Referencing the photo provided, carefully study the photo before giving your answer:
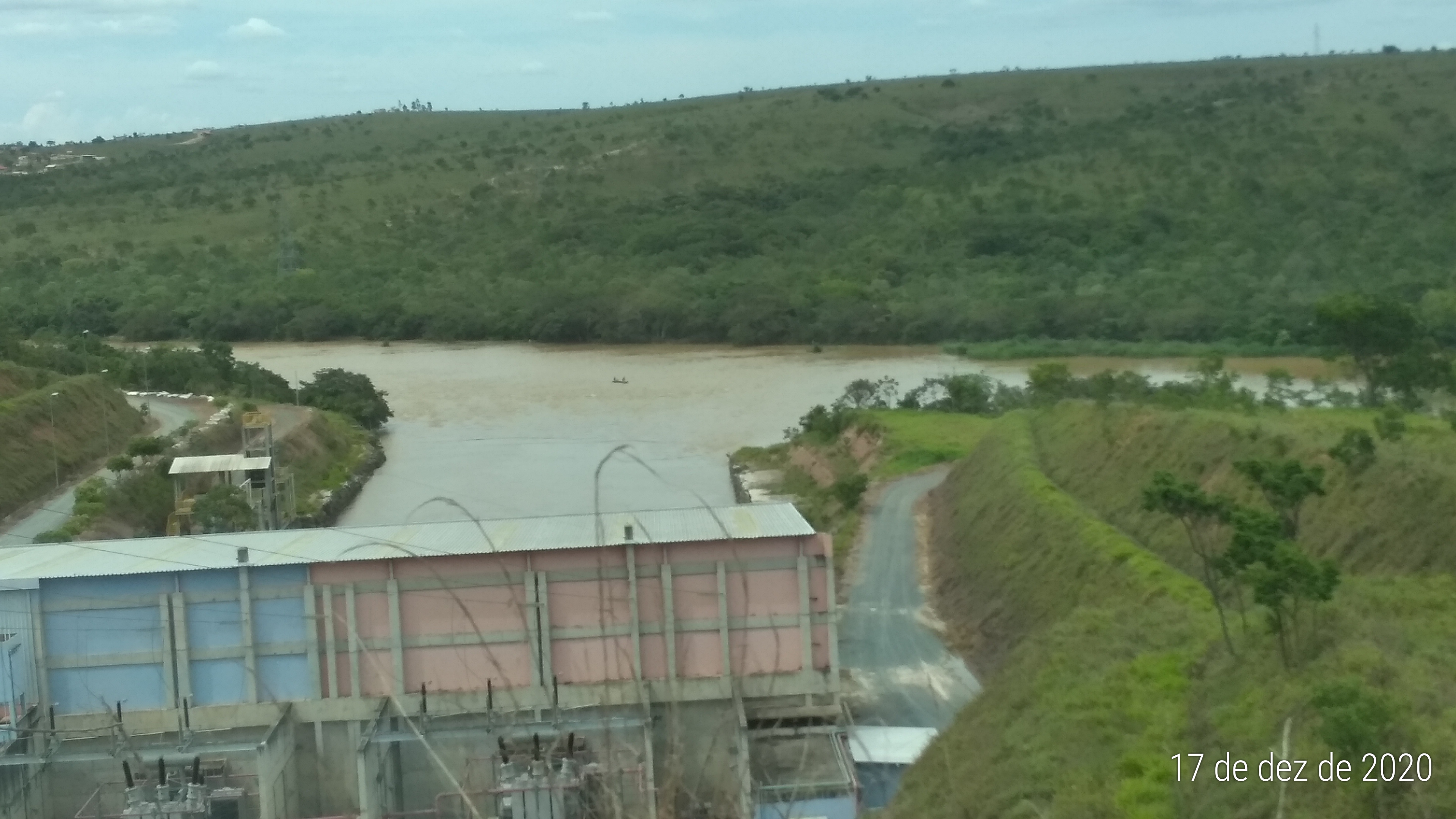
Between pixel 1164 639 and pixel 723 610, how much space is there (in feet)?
8.00

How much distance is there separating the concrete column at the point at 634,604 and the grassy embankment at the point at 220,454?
8522mm

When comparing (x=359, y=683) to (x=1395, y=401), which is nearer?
(x=359, y=683)

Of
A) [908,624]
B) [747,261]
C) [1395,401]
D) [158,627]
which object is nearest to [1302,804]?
[158,627]

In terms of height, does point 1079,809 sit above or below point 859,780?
above

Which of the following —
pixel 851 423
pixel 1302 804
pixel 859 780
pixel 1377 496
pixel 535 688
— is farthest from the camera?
pixel 851 423

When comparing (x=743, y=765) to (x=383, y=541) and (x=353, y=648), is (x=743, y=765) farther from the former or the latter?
(x=353, y=648)

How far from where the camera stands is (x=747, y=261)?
4769 centimetres

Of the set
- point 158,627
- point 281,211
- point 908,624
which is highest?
point 281,211

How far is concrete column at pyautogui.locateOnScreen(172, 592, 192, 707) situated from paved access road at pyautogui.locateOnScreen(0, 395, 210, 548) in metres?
2.66

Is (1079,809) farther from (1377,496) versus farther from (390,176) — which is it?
(390,176)

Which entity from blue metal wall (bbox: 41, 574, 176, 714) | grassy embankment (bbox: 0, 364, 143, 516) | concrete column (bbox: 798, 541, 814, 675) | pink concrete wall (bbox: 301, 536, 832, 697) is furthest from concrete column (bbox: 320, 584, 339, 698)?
grassy embankment (bbox: 0, 364, 143, 516)

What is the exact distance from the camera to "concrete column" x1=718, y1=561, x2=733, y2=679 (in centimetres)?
925

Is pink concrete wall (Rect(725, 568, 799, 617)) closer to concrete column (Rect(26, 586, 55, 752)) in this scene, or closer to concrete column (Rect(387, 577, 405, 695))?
concrete column (Rect(387, 577, 405, 695))

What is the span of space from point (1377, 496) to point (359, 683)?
6.32m
